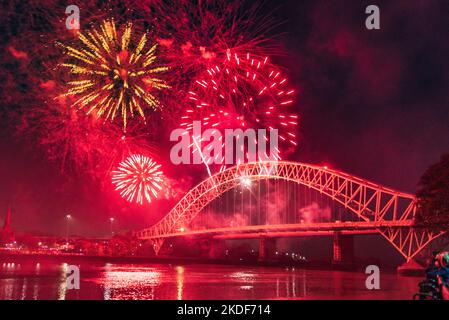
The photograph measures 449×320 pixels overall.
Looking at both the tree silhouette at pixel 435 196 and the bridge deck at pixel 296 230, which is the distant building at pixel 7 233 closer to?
the bridge deck at pixel 296 230

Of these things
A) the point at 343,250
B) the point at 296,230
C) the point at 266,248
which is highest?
the point at 296,230

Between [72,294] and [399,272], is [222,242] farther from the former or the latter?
[72,294]

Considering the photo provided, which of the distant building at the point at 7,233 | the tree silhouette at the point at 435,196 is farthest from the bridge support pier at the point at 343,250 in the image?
the distant building at the point at 7,233

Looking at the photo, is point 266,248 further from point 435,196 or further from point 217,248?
point 435,196

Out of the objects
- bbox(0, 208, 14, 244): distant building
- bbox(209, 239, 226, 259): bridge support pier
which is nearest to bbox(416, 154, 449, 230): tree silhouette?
bbox(209, 239, 226, 259): bridge support pier

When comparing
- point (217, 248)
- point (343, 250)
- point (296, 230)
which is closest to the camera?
point (343, 250)

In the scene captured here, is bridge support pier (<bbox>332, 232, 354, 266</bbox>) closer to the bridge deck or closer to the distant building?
the bridge deck

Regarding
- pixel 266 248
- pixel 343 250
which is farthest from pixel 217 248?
pixel 343 250
